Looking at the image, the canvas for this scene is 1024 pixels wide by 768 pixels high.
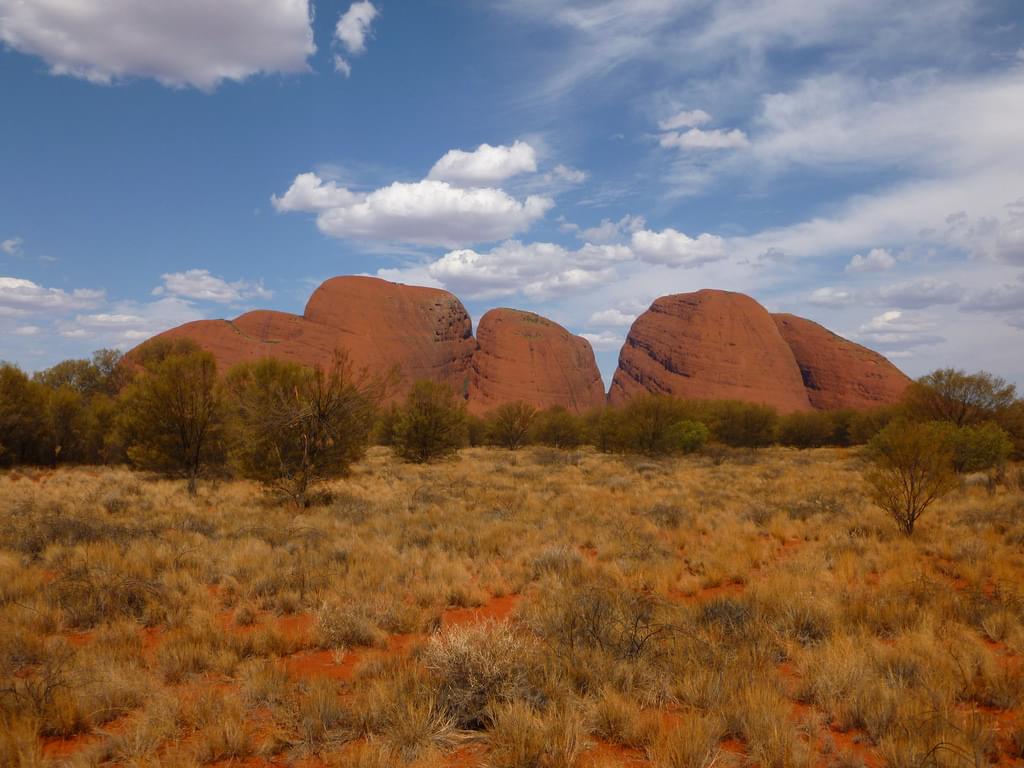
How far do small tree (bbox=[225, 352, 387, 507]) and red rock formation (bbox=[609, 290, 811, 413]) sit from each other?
70299mm

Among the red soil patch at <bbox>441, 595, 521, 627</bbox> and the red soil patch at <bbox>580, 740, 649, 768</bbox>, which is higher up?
the red soil patch at <bbox>580, 740, 649, 768</bbox>

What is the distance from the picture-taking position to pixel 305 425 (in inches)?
576

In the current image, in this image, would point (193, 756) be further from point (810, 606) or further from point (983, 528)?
point (983, 528)

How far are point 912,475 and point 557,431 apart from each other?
34582 millimetres

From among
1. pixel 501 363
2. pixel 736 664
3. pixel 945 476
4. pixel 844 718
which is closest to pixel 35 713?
pixel 736 664

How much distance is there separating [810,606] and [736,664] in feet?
6.42

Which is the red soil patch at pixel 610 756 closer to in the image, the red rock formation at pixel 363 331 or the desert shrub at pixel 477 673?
the desert shrub at pixel 477 673

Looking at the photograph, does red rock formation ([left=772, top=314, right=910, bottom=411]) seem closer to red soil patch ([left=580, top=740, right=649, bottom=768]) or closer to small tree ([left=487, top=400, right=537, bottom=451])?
small tree ([left=487, top=400, right=537, bottom=451])

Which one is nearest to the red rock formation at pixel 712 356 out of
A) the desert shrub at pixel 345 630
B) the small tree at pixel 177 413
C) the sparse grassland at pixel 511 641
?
the small tree at pixel 177 413

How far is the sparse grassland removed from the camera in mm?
3648

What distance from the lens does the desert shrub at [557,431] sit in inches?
1766

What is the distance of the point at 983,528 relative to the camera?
10195 mm

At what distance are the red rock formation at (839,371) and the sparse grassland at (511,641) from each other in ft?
270

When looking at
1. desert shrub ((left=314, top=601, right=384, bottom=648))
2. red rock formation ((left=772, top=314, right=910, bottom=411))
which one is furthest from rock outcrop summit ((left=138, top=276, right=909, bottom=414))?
desert shrub ((left=314, top=601, right=384, bottom=648))
